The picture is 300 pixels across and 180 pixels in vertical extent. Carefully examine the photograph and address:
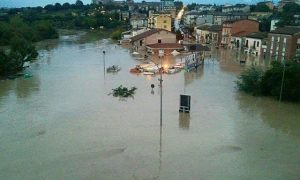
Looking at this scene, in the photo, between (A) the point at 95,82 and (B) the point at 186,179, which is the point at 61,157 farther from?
(A) the point at 95,82

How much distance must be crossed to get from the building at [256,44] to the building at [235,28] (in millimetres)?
3220

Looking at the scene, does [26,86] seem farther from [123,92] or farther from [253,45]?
[253,45]

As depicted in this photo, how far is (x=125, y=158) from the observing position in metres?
9.92

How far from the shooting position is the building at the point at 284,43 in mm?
26047

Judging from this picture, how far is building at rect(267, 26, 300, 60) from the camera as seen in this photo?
2605 centimetres

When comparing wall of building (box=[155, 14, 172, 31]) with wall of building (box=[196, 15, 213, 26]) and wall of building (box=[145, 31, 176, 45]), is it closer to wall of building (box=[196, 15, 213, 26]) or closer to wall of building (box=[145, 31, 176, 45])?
wall of building (box=[196, 15, 213, 26])

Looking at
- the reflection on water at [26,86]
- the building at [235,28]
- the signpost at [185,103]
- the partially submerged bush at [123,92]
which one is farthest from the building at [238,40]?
the signpost at [185,103]

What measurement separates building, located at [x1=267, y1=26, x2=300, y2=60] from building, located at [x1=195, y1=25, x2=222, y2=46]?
9580 mm

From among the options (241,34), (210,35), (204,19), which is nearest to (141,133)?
(241,34)

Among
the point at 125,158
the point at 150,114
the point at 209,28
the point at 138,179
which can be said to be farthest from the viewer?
the point at 209,28

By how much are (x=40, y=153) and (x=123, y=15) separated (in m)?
71.3

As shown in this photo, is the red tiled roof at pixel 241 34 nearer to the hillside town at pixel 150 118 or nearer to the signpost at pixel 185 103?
the hillside town at pixel 150 118

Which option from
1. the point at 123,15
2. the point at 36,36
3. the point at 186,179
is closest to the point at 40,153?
the point at 186,179

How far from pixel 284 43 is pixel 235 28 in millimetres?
9282
